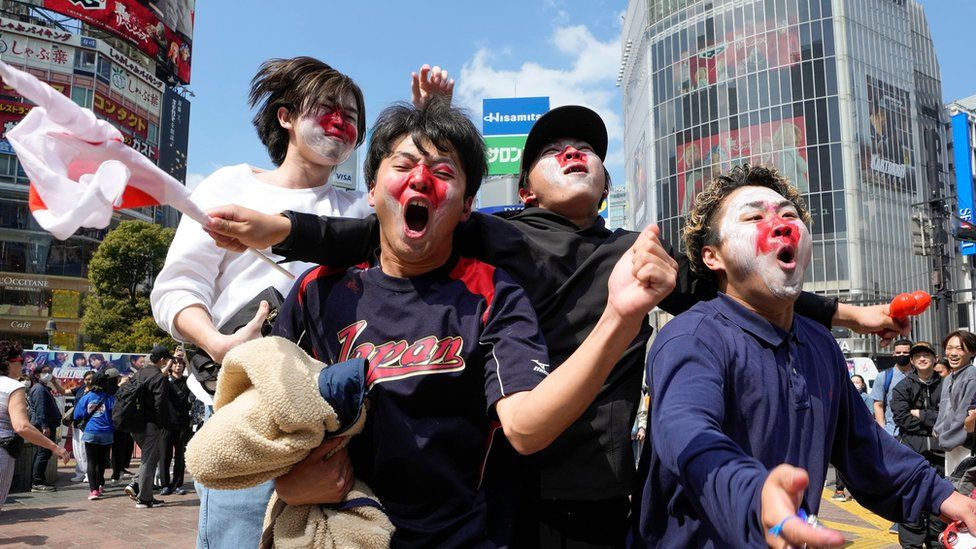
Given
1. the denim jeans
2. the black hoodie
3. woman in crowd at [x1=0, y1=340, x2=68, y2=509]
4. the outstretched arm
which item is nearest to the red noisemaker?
the outstretched arm

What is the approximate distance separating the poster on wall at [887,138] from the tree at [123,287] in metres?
38.1

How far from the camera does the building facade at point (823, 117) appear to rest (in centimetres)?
4075

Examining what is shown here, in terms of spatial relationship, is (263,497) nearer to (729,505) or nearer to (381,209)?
(381,209)

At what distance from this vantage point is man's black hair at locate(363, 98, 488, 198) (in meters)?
2.11

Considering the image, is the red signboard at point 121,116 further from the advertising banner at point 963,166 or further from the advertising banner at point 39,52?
the advertising banner at point 963,166

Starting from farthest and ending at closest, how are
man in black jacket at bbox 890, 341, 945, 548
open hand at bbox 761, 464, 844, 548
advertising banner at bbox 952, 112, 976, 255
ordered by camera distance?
advertising banner at bbox 952, 112, 976, 255
man in black jacket at bbox 890, 341, 945, 548
open hand at bbox 761, 464, 844, 548

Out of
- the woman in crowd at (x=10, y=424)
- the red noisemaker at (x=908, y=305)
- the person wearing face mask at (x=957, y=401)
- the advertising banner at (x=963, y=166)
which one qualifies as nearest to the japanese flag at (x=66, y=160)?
the red noisemaker at (x=908, y=305)

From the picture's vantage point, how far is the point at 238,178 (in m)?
2.54

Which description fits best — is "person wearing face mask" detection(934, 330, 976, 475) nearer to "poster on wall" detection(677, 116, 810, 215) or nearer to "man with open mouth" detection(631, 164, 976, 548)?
"man with open mouth" detection(631, 164, 976, 548)

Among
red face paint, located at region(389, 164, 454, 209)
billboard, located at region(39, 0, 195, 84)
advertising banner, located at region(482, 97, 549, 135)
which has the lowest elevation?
red face paint, located at region(389, 164, 454, 209)

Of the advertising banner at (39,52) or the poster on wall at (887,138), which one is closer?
the poster on wall at (887,138)

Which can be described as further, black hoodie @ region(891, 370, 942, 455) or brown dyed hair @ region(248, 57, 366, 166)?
black hoodie @ region(891, 370, 942, 455)

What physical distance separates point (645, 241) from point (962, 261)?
60317 mm

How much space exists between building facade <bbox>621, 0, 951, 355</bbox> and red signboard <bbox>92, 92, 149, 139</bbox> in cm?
3440
